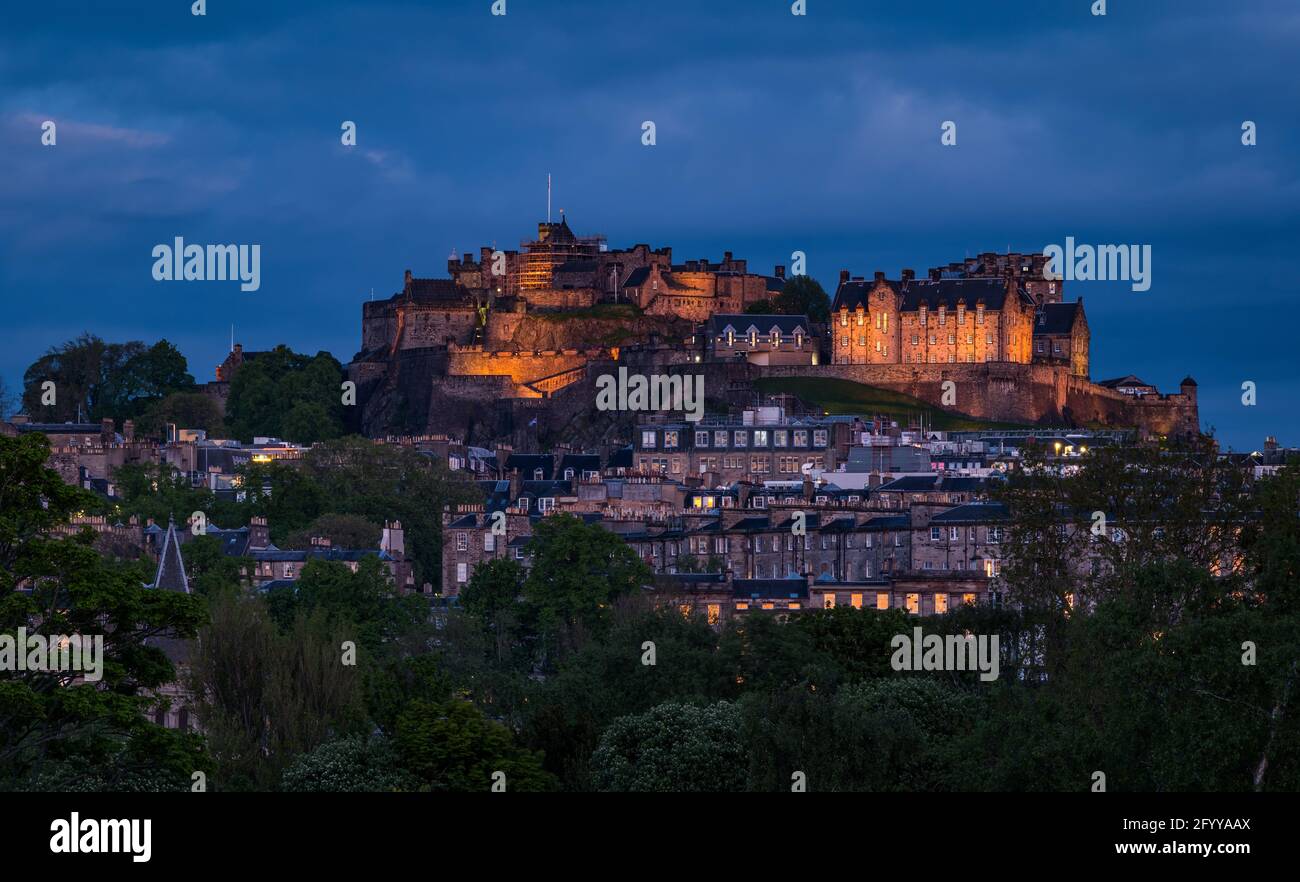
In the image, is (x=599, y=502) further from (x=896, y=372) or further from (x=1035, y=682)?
(x=1035, y=682)

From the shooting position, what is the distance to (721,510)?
98875 mm

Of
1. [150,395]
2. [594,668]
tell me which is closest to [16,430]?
[150,395]

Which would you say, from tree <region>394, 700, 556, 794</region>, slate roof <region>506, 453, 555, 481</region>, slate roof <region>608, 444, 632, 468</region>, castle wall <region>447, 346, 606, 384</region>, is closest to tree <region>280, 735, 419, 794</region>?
tree <region>394, 700, 556, 794</region>

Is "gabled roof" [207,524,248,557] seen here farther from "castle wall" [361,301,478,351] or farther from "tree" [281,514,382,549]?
"castle wall" [361,301,478,351]

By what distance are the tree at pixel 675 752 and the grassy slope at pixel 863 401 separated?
87.4 meters

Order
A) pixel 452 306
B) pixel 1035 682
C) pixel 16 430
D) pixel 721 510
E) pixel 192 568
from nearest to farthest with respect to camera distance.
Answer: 1. pixel 1035 682
2. pixel 192 568
3. pixel 721 510
4. pixel 16 430
5. pixel 452 306

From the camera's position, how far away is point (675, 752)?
164ft

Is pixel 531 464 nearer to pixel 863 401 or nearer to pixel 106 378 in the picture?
pixel 863 401

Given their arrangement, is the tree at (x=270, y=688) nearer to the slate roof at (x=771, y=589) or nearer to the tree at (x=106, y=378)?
the slate roof at (x=771, y=589)

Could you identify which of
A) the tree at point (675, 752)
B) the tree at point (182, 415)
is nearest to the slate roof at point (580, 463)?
the tree at point (182, 415)

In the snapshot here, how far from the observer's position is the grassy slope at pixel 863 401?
140 meters

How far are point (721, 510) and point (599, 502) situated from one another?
37.3 feet

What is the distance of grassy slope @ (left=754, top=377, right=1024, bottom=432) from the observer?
140m
